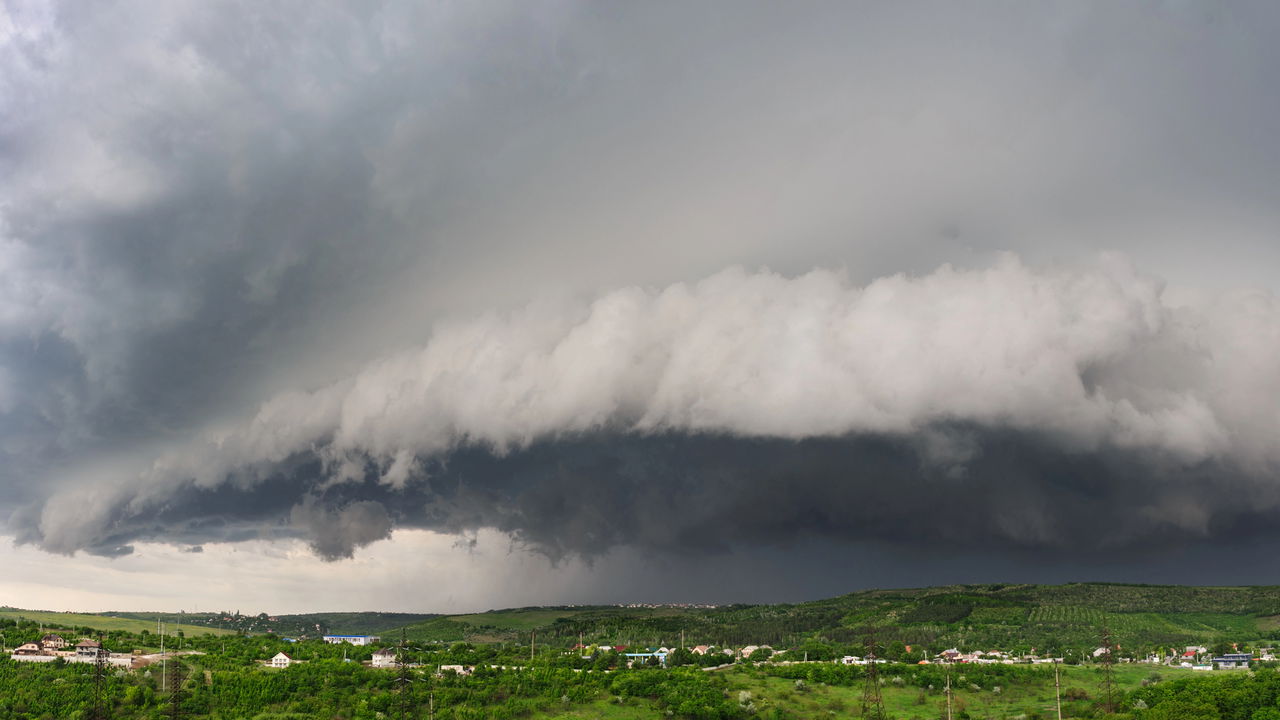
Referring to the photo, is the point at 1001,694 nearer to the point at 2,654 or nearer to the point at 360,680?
the point at 360,680

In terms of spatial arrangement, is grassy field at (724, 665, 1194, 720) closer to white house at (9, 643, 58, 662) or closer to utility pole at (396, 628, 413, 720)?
utility pole at (396, 628, 413, 720)

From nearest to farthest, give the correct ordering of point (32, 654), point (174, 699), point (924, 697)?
point (174, 699), point (924, 697), point (32, 654)

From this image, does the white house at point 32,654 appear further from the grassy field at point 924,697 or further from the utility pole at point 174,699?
the grassy field at point 924,697

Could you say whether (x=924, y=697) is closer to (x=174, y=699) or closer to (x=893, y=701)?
(x=893, y=701)

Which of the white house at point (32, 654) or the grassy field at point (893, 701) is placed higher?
the white house at point (32, 654)

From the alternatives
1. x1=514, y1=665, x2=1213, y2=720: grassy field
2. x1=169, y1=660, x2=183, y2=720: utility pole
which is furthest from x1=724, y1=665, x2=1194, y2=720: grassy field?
x1=169, y1=660, x2=183, y2=720: utility pole

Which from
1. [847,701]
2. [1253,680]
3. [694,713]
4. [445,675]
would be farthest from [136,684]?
[1253,680]

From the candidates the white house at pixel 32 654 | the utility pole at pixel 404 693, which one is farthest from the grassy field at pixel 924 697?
the white house at pixel 32 654

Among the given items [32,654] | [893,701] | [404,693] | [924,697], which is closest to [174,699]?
[404,693]

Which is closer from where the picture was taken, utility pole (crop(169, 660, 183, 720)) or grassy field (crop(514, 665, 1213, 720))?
utility pole (crop(169, 660, 183, 720))

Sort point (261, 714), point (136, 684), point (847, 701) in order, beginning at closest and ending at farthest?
point (261, 714) → point (136, 684) → point (847, 701)

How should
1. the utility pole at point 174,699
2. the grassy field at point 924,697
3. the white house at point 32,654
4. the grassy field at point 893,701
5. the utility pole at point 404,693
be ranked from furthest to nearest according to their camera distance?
the white house at point 32,654
the grassy field at point 924,697
the grassy field at point 893,701
the utility pole at point 404,693
the utility pole at point 174,699
